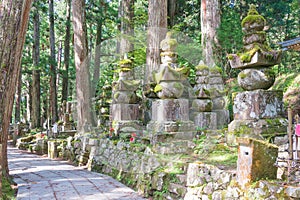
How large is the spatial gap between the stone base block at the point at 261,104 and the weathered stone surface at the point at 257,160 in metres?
1.87

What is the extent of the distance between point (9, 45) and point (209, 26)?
9.24 meters

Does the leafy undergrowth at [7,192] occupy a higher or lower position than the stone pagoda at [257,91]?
lower

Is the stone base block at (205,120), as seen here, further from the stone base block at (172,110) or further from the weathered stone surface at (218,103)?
the stone base block at (172,110)

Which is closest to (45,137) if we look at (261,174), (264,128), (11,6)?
(11,6)

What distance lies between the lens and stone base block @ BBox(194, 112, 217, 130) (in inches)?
345

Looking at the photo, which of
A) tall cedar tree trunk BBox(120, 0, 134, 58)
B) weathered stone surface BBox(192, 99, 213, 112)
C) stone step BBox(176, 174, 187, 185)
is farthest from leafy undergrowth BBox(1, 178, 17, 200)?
tall cedar tree trunk BBox(120, 0, 134, 58)

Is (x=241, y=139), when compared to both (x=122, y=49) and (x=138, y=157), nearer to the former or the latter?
(x=138, y=157)

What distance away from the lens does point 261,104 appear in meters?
5.94

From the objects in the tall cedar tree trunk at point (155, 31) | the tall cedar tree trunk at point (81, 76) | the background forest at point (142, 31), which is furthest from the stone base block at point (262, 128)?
the background forest at point (142, 31)

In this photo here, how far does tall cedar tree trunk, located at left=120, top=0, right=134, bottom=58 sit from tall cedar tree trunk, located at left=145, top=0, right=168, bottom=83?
2.67m

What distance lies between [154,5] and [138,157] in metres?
6.16

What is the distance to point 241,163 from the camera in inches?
166

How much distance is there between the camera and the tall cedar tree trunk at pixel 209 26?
13.4 metres

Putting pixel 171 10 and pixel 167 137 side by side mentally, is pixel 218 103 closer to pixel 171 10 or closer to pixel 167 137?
pixel 167 137
